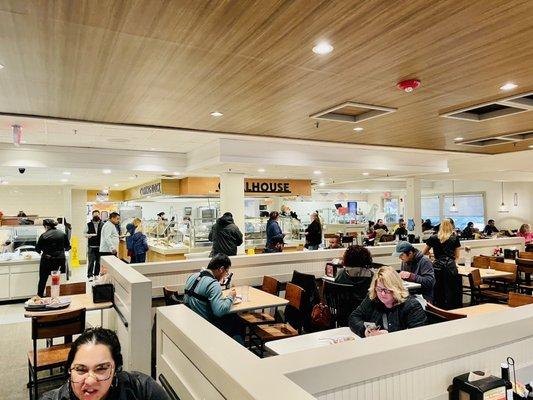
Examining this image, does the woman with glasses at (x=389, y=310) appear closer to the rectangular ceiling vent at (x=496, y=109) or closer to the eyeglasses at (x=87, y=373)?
the eyeglasses at (x=87, y=373)

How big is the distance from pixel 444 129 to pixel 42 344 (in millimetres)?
6131

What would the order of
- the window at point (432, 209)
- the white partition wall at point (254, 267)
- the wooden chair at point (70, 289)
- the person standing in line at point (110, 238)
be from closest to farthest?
the wooden chair at point (70, 289) < the white partition wall at point (254, 267) < the person standing in line at point (110, 238) < the window at point (432, 209)

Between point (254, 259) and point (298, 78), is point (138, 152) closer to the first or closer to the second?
point (254, 259)

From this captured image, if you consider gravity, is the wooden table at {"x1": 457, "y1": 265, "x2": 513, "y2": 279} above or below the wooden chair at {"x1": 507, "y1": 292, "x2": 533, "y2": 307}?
below

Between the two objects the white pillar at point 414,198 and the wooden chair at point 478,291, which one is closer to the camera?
the wooden chair at point 478,291

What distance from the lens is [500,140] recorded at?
21.8ft

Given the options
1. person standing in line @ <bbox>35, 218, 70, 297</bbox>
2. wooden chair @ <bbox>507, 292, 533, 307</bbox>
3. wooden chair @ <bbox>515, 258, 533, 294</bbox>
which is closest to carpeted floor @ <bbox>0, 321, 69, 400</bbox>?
person standing in line @ <bbox>35, 218, 70, 297</bbox>

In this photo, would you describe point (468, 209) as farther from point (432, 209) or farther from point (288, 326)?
point (288, 326)

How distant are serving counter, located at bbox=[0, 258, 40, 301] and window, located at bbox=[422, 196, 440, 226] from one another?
1696 cm

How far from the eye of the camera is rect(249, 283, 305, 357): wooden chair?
3926 mm

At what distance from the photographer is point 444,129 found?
5676mm

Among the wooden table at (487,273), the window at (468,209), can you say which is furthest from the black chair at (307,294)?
the window at (468,209)

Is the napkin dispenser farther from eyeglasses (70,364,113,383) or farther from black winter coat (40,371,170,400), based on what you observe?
eyeglasses (70,364,113,383)

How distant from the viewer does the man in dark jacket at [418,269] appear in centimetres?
465
